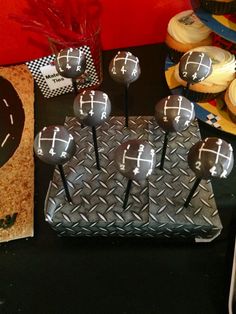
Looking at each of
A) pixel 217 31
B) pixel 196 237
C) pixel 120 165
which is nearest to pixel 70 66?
pixel 120 165

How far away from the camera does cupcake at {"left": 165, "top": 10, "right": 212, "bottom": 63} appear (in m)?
1.06

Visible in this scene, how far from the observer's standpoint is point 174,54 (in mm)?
1128

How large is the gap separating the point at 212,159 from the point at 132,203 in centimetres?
26

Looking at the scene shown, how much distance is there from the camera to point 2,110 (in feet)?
3.75

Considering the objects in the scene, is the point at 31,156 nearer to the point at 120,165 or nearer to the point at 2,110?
the point at 2,110

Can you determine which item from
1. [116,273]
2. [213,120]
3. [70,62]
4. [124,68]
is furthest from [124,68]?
[116,273]

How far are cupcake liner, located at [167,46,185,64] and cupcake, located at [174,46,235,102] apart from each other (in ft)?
0.35

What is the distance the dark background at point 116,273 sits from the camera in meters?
0.78

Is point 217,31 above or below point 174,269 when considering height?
above

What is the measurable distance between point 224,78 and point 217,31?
0.14m

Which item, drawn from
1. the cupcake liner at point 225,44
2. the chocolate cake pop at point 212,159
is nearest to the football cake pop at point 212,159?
the chocolate cake pop at point 212,159

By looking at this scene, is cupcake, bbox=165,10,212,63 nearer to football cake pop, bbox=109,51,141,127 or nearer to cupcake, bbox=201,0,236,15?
cupcake, bbox=201,0,236,15

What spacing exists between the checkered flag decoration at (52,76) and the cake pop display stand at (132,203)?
31 centimetres

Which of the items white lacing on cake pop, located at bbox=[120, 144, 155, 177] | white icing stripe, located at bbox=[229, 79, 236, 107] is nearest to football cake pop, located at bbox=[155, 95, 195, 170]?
white lacing on cake pop, located at bbox=[120, 144, 155, 177]
